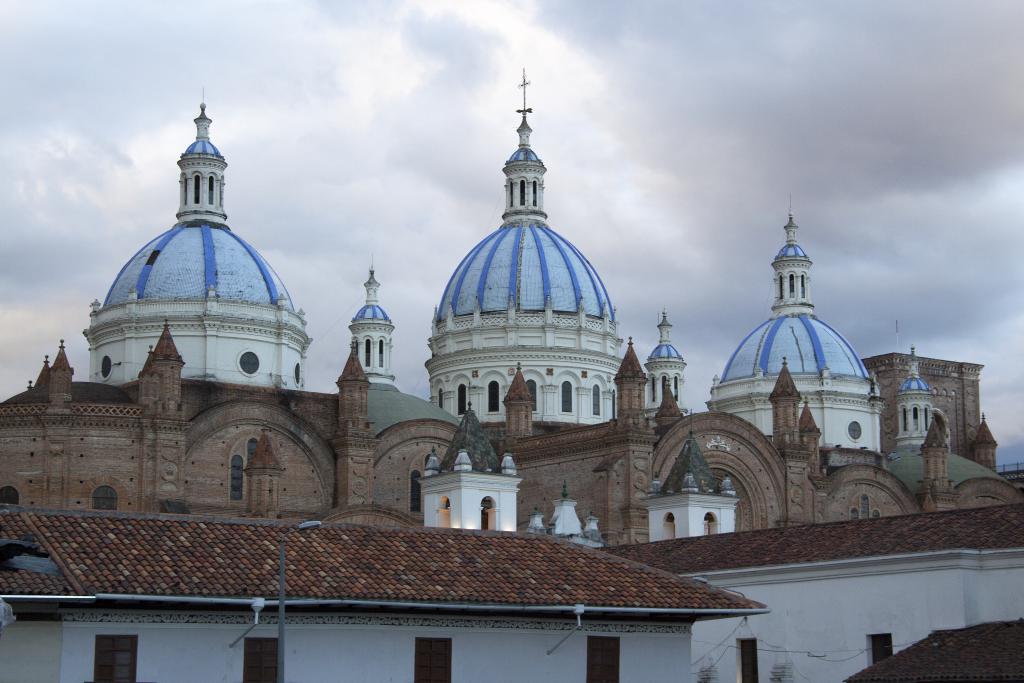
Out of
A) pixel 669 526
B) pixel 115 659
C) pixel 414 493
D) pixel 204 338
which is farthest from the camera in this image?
pixel 414 493

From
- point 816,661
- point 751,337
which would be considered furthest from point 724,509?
point 751,337

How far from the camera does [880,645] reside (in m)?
34.3

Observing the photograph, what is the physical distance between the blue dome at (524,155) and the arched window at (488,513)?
1121 inches

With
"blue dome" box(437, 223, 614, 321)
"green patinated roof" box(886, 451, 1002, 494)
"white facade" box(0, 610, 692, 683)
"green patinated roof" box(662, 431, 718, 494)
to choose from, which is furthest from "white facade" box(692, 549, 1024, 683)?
"green patinated roof" box(886, 451, 1002, 494)

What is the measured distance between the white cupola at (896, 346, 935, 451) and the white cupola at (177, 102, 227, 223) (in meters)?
40.1

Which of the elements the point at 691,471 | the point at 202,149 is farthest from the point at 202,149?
the point at 691,471

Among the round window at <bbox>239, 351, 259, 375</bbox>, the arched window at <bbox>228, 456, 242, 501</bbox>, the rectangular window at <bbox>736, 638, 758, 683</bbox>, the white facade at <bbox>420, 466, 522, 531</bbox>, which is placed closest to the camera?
the rectangular window at <bbox>736, 638, 758, 683</bbox>

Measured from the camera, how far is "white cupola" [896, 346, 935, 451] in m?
87.4

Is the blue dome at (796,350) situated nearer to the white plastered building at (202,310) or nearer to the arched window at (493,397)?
the arched window at (493,397)

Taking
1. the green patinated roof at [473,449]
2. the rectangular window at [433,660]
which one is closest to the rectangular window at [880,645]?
the rectangular window at [433,660]

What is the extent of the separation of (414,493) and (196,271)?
11259mm

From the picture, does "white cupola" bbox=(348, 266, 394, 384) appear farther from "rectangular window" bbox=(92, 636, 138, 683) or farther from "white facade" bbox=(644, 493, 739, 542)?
"rectangular window" bbox=(92, 636, 138, 683)

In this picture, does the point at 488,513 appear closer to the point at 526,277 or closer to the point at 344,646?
the point at 526,277

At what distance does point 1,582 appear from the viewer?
931 inches
